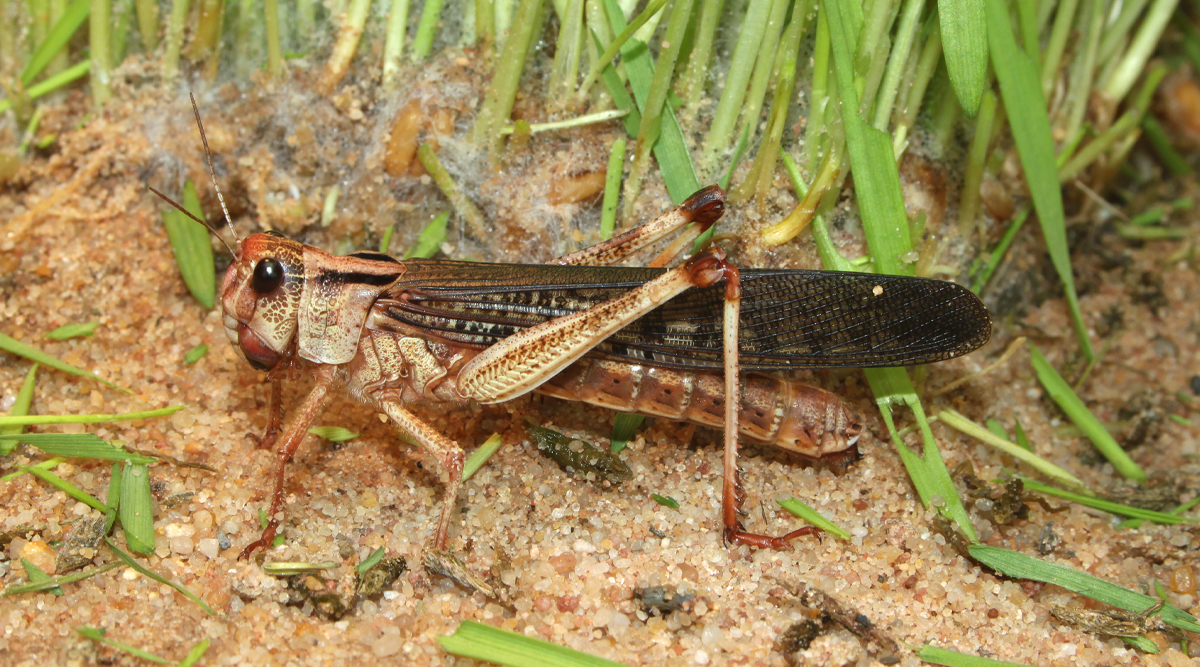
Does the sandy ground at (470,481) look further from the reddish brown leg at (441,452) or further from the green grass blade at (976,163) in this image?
the green grass blade at (976,163)

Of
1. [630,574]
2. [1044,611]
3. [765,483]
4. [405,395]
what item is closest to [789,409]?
[765,483]

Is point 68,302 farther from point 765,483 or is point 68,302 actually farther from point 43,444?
point 765,483

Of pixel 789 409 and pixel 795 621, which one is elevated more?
pixel 789 409

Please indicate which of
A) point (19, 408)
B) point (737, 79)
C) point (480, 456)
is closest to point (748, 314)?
point (737, 79)

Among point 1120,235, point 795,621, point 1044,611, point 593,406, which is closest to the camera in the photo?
point 795,621

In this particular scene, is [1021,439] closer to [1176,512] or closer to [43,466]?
[1176,512]

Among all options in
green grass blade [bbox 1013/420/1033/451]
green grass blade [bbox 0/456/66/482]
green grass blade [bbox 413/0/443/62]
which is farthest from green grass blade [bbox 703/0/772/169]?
green grass blade [bbox 0/456/66/482]
